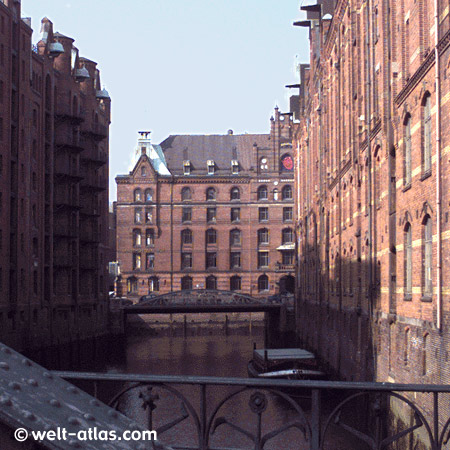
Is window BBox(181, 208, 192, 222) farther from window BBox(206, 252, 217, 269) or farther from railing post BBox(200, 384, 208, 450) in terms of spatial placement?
railing post BBox(200, 384, 208, 450)

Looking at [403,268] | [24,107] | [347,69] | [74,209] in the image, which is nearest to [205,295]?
[74,209]

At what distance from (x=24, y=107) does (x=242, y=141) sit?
2107 inches

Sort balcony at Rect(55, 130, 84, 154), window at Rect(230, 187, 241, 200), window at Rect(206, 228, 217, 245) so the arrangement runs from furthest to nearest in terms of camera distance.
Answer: window at Rect(230, 187, 241, 200) → window at Rect(206, 228, 217, 245) → balcony at Rect(55, 130, 84, 154)

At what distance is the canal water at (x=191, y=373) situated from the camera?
28.4 meters

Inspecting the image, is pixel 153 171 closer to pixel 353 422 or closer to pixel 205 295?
pixel 205 295

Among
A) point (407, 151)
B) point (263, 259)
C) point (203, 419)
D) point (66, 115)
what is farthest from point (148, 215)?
point (203, 419)

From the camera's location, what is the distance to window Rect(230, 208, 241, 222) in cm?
9781

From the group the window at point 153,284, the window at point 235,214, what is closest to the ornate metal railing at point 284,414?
the window at point 153,284

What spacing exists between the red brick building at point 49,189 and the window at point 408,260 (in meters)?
27.9

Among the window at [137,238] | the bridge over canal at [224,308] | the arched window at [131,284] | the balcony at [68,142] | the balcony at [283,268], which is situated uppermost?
the balcony at [68,142]

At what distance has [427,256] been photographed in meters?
21.8

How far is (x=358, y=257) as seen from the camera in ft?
113

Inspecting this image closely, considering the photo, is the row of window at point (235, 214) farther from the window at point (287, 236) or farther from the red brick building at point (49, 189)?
the red brick building at point (49, 189)

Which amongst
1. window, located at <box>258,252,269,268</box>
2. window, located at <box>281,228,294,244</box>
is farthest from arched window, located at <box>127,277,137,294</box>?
window, located at <box>281,228,294,244</box>
